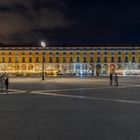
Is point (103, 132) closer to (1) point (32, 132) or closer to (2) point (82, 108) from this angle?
(1) point (32, 132)

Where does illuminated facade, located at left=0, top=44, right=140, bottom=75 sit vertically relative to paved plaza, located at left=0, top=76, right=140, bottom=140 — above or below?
above

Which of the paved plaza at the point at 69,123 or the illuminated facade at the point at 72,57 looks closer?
the paved plaza at the point at 69,123

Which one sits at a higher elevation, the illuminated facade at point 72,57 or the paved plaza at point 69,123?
the illuminated facade at point 72,57

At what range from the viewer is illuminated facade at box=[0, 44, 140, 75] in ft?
467

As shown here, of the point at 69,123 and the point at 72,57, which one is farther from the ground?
the point at 72,57

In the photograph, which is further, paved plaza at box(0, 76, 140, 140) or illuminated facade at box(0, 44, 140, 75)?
illuminated facade at box(0, 44, 140, 75)

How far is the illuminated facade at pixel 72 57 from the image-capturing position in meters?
142

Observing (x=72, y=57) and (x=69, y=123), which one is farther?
(x=72, y=57)

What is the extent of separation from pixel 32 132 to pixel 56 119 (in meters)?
2.21

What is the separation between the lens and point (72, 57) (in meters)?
144

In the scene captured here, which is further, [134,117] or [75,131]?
[134,117]

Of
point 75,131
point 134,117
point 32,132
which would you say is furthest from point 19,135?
point 134,117

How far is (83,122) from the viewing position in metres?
11.1

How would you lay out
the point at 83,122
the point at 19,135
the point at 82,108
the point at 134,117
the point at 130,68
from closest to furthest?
the point at 19,135
the point at 83,122
the point at 134,117
the point at 82,108
the point at 130,68
